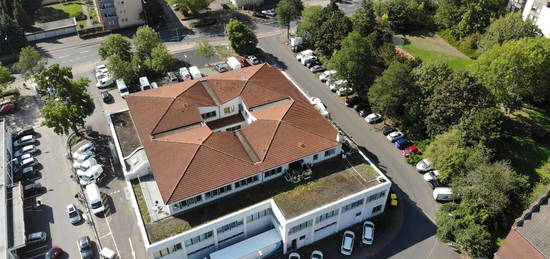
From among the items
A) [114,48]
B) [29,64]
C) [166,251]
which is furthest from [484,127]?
[29,64]

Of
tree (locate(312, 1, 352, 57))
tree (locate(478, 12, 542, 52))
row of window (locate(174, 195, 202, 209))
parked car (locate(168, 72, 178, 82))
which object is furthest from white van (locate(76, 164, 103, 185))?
tree (locate(478, 12, 542, 52))

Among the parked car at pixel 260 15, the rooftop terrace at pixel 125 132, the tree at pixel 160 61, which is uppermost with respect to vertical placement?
the parked car at pixel 260 15

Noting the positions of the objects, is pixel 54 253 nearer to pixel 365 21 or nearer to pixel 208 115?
pixel 208 115

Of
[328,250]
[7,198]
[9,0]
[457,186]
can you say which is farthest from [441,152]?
[9,0]

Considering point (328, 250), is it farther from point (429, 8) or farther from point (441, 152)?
point (429, 8)

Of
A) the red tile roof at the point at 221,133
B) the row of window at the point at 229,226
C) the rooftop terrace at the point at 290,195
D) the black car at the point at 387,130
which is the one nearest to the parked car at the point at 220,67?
the red tile roof at the point at 221,133

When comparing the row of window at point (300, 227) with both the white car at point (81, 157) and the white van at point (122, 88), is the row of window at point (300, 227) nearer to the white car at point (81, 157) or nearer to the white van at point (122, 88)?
the white car at point (81, 157)
